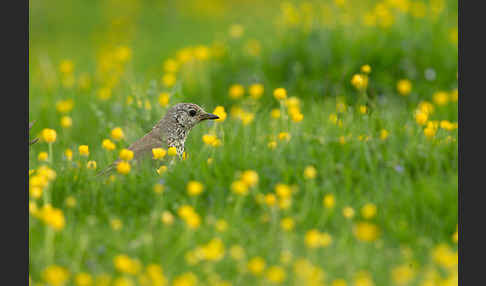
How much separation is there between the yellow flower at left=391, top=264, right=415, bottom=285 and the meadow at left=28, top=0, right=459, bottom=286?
0.01 m

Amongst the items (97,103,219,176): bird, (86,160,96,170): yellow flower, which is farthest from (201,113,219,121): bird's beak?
(86,160,96,170): yellow flower

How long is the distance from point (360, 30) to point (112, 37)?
29.5ft

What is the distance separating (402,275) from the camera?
4125mm

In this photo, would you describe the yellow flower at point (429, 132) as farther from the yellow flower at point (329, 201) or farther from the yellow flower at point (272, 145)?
the yellow flower at point (272, 145)

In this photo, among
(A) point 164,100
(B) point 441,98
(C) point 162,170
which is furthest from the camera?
(B) point 441,98

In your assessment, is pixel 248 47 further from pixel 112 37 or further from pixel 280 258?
pixel 112 37

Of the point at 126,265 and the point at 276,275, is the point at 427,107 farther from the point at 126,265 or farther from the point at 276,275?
the point at 126,265

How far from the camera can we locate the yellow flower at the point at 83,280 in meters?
4.02

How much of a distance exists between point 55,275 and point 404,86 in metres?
5.67

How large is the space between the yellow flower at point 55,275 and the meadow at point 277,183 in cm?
2

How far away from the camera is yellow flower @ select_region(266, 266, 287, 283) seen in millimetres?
3980

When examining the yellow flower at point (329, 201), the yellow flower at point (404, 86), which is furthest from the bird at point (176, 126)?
the yellow flower at point (404, 86)

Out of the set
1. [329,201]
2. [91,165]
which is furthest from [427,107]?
[91,165]

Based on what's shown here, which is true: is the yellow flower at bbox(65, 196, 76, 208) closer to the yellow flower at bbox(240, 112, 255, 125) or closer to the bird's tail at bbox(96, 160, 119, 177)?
the bird's tail at bbox(96, 160, 119, 177)
